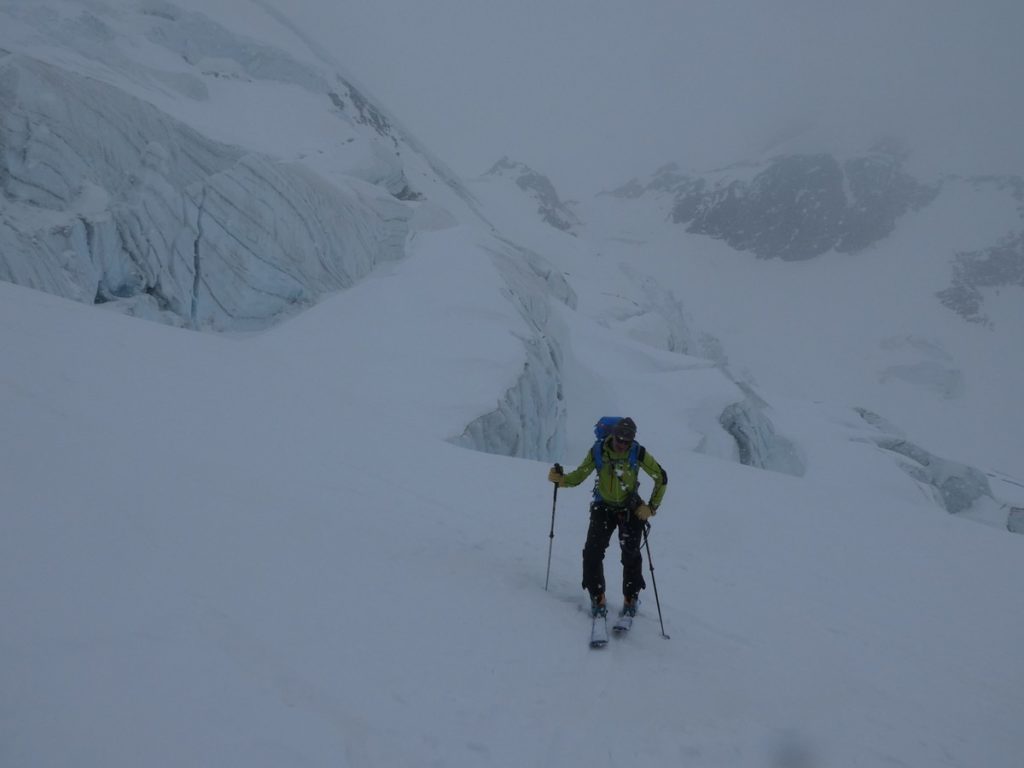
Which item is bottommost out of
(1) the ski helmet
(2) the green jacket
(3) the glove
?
(3) the glove

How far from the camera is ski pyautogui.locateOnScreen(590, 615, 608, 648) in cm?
500

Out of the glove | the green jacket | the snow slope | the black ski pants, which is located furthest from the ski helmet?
the snow slope

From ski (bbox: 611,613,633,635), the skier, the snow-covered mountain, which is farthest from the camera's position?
the skier

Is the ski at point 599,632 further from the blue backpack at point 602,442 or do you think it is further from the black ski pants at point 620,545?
the blue backpack at point 602,442

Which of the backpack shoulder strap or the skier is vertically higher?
the backpack shoulder strap

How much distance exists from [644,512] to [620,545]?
54 cm

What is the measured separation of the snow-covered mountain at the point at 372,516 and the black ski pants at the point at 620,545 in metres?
0.41

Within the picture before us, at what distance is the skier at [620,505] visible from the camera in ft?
18.0

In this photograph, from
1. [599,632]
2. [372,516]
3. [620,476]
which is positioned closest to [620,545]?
[620,476]

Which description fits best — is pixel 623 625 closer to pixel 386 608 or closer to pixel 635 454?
pixel 635 454

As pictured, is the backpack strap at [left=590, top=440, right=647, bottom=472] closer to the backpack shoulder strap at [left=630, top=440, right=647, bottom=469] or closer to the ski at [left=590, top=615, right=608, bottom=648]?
the backpack shoulder strap at [left=630, top=440, right=647, bottom=469]

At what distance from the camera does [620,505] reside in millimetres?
5633

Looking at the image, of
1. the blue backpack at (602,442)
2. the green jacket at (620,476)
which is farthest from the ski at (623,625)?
the blue backpack at (602,442)

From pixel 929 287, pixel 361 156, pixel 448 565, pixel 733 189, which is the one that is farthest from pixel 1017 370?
pixel 448 565
